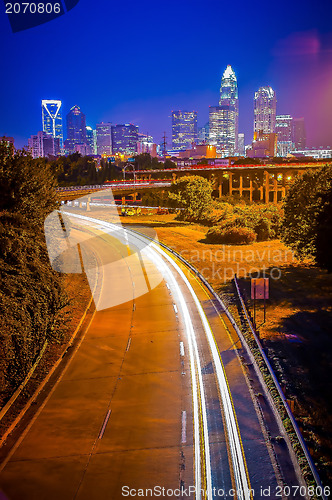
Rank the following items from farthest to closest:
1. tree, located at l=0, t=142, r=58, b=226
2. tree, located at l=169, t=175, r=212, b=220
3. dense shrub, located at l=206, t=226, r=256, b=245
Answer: tree, located at l=169, t=175, r=212, b=220 < dense shrub, located at l=206, t=226, r=256, b=245 < tree, located at l=0, t=142, r=58, b=226

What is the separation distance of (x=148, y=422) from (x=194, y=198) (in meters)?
57.0

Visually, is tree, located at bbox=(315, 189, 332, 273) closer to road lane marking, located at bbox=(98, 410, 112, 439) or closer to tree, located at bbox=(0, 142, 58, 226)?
tree, located at bbox=(0, 142, 58, 226)

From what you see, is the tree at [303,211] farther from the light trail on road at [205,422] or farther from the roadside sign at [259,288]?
the roadside sign at [259,288]

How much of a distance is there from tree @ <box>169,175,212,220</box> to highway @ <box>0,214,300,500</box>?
45466 mm

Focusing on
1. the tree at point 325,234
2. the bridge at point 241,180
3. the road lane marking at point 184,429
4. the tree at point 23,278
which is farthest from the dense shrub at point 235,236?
the bridge at point 241,180

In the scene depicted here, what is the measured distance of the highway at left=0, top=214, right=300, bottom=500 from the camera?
431 inches

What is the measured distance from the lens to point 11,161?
23.9 m

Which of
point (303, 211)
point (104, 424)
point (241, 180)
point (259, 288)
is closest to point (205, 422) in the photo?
point (104, 424)

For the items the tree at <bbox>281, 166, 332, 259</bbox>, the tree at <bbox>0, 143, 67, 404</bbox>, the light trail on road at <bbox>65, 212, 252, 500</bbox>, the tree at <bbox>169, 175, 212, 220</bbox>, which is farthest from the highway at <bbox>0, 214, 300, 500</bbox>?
the tree at <bbox>169, 175, 212, 220</bbox>

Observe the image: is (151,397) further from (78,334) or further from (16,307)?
(78,334)

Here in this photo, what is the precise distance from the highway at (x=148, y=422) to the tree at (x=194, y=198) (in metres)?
45.5

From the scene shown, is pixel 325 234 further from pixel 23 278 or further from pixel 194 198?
pixel 194 198

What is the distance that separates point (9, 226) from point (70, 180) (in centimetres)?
14401

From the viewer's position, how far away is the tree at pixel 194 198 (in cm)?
6944
